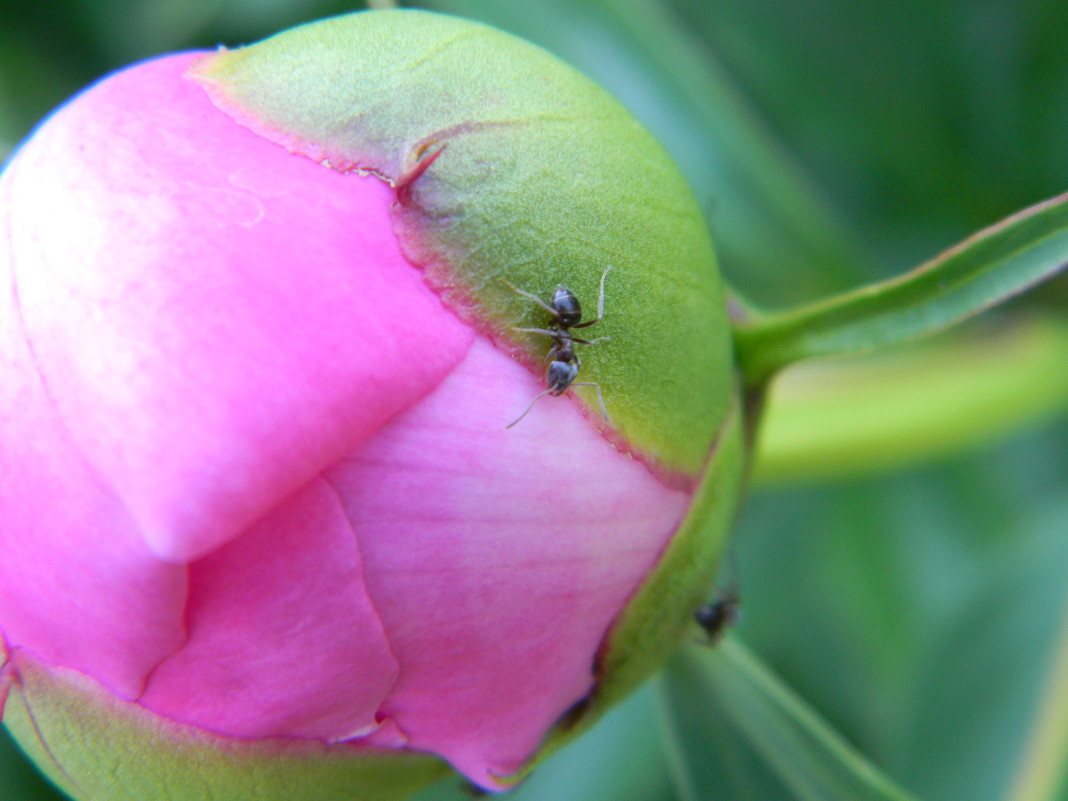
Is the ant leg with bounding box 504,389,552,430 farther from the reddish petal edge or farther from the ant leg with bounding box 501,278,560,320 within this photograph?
the reddish petal edge

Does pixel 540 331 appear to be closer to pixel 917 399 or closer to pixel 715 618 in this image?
pixel 715 618

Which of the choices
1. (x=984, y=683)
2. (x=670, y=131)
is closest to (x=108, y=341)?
(x=670, y=131)

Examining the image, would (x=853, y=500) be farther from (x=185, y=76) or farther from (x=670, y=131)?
(x=185, y=76)

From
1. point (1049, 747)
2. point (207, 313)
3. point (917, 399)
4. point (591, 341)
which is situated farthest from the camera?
point (917, 399)

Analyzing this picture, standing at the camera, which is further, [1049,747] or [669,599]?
[1049,747]

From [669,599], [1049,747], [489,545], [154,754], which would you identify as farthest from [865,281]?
[154,754]

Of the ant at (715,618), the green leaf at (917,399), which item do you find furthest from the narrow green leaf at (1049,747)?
the ant at (715,618)

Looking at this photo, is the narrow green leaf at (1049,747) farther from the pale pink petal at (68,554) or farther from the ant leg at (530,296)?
the pale pink petal at (68,554)

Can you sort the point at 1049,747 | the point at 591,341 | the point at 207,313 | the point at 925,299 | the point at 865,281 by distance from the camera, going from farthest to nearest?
the point at 865,281 < the point at 1049,747 < the point at 925,299 < the point at 591,341 < the point at 207,313
